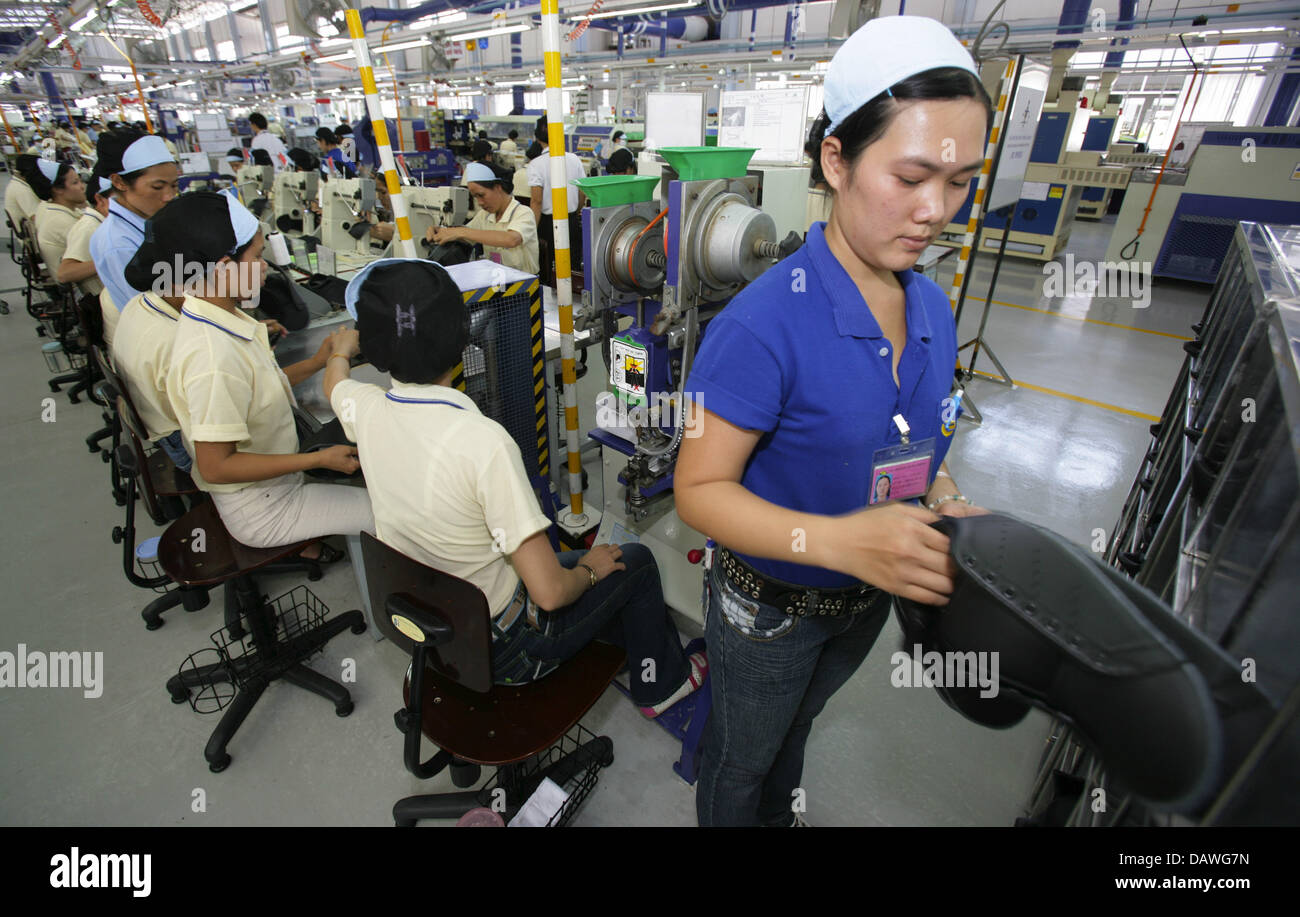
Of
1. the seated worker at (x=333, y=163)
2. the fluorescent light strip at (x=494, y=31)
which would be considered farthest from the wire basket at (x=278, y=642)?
the fluorescent light strip at (x=494, y=31)

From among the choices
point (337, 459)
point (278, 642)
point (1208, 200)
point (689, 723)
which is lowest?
point (278, 642)

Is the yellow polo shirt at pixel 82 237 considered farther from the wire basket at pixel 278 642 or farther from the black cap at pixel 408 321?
the black cap at pixel 408 321

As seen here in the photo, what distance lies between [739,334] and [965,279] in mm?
3627

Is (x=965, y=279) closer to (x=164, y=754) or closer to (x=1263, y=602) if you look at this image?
(x=1263, y=602)

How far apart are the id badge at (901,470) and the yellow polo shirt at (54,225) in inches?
241

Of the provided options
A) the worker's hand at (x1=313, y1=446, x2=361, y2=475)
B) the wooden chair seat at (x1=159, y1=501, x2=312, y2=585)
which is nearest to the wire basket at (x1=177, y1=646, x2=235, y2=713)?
the wooden chair seat at (x1=159, y1=501, x2=312, y2=585)

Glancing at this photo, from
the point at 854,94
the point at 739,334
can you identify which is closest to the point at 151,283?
the point at 739,334

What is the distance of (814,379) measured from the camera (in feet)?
2.86

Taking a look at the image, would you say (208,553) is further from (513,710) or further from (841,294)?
(841,294)

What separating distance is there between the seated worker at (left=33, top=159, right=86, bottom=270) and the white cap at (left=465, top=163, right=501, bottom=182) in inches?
124

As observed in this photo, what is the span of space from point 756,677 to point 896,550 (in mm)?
601

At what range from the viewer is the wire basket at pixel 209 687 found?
2223 mm

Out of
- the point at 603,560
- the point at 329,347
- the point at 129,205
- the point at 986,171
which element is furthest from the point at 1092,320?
the point at 129,205

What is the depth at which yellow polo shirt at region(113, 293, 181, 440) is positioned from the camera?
6.30 feet
